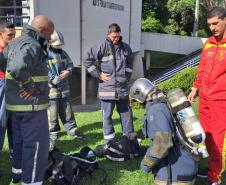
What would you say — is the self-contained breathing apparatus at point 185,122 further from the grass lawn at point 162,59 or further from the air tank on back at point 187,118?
the grass lawn at point 162,59

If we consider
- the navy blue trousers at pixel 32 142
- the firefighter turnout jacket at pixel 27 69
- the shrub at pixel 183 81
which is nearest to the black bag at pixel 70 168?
the navy blue trousers at pixel 32 142

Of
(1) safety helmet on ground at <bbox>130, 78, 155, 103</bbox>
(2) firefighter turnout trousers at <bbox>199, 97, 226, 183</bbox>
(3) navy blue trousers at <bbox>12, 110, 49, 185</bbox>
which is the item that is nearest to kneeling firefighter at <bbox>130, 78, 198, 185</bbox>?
(1) safety helmet on ground at <bbox>130, 78, 155, 103</bbox>

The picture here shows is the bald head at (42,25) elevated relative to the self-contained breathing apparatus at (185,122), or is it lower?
elevated

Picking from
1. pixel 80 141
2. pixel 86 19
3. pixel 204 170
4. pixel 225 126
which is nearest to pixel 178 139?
pixel 225 126

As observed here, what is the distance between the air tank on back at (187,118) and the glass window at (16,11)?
22.0 ft

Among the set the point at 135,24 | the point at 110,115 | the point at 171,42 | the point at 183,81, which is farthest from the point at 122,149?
the point at 171,42

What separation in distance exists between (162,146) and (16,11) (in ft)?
24.5

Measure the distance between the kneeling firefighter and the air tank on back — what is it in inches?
3.6

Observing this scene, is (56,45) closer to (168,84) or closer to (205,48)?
(205,48)

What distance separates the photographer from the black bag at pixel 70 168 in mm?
3566

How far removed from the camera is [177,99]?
304 centimetres

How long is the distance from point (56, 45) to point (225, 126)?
319 cm

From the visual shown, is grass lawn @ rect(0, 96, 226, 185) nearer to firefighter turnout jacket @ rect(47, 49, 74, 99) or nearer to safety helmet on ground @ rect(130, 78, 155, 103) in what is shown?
firefighter turnout jacket @ rect(47, 49, 74, 99)

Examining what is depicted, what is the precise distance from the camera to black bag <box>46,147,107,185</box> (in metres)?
3.57
